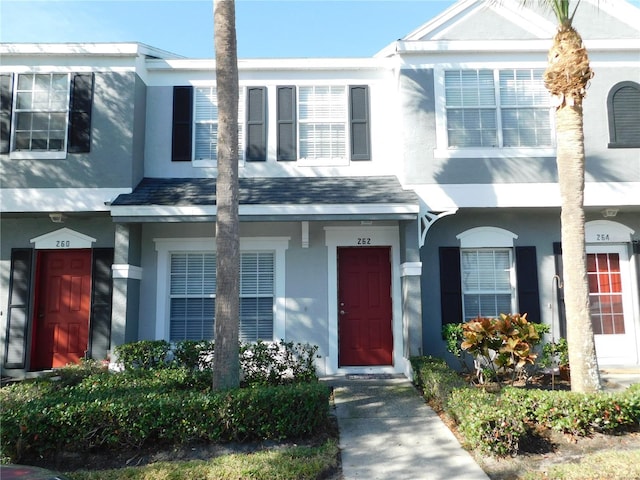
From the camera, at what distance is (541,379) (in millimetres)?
8391

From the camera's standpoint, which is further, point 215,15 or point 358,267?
point 358,267

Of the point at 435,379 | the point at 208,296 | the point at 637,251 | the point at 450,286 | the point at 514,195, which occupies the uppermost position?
the point at 514,195

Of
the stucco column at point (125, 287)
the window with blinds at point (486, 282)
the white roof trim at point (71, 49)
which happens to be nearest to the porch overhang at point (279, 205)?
the stucco column at point (125, 287)

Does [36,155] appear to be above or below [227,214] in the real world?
above

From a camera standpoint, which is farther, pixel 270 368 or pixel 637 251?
pixel 637 251

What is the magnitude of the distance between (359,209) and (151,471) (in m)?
4.98

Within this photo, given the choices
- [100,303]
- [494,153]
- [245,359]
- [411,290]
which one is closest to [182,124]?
[100,303]

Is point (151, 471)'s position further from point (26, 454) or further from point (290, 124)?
point (290, 124)

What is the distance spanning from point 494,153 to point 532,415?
4.91m

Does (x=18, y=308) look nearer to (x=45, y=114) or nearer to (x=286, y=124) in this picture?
(x=45, y=114)

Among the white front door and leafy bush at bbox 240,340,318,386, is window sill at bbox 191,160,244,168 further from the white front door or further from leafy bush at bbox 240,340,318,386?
the white front door

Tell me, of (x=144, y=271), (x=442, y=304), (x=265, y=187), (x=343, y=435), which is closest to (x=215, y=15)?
(x=265, y=187)

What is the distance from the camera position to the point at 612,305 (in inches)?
367

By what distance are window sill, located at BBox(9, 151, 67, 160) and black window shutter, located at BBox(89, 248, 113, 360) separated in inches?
71.1
